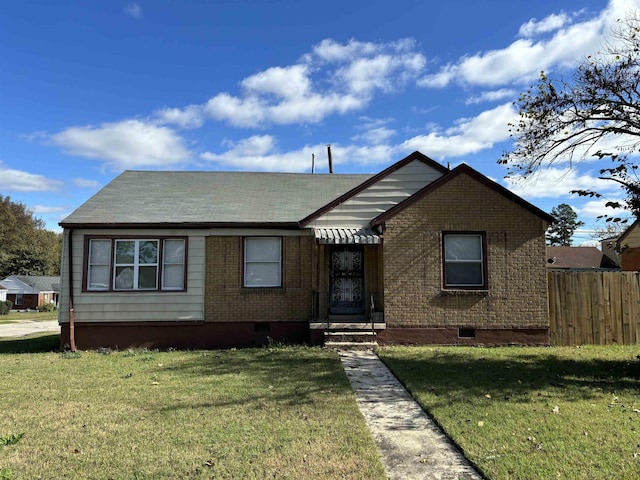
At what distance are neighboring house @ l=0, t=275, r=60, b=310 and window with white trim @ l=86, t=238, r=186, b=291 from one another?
2035 inches

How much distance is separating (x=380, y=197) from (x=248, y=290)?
435 centimetres

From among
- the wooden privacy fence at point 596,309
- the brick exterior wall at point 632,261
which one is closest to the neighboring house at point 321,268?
the wooden privacy fence at point 596,309

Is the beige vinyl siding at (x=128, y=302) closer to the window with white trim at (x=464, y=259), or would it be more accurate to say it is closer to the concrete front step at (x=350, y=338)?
the concrete front step at (x=350, y=338)

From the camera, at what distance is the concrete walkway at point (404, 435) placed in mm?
4340

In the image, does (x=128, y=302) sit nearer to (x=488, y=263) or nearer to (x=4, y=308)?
(x=488, y=263)

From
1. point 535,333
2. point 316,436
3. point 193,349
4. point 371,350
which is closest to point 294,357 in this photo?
point 371,350

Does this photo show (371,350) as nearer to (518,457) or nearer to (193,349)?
(193,349)

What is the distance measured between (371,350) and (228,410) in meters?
5.49

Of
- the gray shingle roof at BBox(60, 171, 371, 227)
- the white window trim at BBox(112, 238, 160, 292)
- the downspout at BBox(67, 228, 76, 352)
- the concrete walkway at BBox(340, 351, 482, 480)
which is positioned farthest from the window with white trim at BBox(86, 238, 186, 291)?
the concrete walkway at BBox(340, 351, 482, 480)

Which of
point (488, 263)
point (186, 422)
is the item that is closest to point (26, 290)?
point (488, 263)

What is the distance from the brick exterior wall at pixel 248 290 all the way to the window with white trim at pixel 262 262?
164mm

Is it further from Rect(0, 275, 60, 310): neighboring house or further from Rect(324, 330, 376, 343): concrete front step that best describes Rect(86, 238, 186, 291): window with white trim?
Rect(0, 275, 60, 310): neighboring house

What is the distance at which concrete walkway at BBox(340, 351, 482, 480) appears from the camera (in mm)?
4340

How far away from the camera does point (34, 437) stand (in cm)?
524
